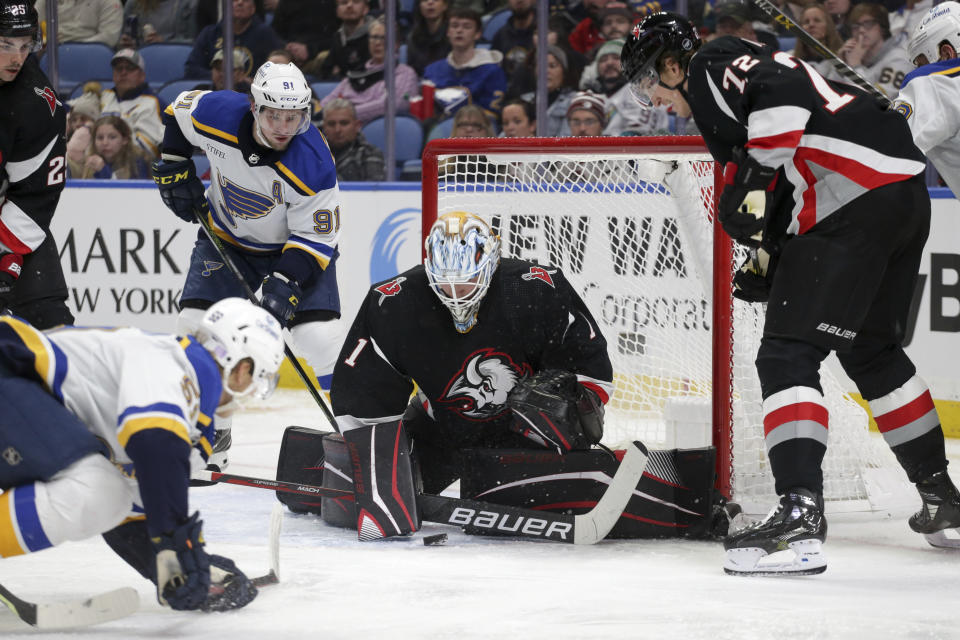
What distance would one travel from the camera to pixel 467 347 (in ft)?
9.82

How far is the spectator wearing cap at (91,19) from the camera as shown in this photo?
6227 mm

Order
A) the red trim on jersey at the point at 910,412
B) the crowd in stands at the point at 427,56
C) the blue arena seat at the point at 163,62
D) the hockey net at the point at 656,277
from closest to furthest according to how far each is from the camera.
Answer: the red trim on jersey at the point at 910,412 < the hockey net at the point at 656,277 < the crowd in stands at the point at 427,56 < the blue arena seat at the point at 163,62

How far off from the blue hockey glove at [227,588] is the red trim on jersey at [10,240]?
4.40 feet

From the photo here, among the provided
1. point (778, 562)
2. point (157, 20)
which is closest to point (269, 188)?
point (778, 562)

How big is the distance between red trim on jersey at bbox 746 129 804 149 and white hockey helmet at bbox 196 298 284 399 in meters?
1.03

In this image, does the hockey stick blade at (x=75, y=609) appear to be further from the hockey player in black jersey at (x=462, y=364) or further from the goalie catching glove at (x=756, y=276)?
the goalie catching glove at (x=756, y=276)

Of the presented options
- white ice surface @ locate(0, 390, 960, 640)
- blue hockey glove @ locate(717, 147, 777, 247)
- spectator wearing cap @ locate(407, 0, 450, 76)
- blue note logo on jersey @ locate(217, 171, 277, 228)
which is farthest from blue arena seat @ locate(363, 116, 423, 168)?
blue hockey glove @ locate(717, 147, 777, 247)

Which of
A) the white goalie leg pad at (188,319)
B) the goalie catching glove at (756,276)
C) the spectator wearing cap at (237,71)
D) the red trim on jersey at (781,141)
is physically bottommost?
the white goalie leg pad at (188,319)

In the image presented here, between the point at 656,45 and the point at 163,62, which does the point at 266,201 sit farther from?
the point at 163,62

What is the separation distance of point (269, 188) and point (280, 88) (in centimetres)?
32

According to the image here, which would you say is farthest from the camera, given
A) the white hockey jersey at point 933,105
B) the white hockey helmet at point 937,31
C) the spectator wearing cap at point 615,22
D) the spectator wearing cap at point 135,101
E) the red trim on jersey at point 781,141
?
the spectator wearing cap at point 135,101

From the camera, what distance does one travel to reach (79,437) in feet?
6.76

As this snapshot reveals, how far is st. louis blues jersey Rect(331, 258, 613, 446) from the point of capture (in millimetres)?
2990

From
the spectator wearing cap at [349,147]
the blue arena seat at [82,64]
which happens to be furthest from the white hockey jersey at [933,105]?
the blue arena seat at [82,64]
